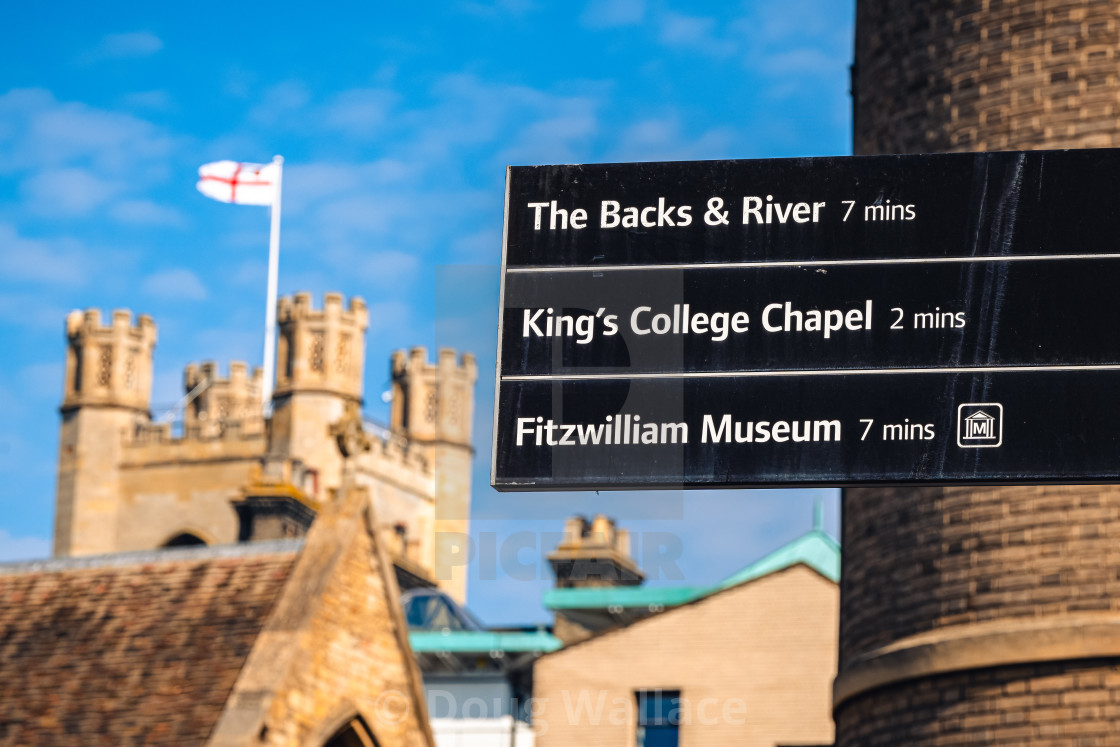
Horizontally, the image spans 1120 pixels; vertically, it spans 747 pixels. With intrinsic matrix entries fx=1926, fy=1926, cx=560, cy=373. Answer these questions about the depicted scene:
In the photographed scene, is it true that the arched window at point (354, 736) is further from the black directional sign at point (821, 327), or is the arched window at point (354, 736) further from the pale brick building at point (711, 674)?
the black directional sign at point (821, 327)

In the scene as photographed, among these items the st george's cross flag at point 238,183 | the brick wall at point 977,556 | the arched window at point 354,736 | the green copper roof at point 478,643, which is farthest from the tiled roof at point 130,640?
the st george's cross flag at point 238,183

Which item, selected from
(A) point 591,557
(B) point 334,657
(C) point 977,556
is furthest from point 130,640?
(A) point 591,557

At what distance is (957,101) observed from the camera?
15.6 metres

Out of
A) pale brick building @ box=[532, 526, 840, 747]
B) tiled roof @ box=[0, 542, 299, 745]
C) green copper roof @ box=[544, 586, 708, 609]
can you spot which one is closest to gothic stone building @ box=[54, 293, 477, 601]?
green copper roof @ box=[544, 586, 708, 609]

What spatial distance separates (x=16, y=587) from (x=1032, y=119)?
12325 millimetres

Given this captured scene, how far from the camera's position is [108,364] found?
272 ft

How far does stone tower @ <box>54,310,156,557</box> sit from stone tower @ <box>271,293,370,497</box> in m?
6.90

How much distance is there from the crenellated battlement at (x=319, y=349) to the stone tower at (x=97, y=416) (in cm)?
701

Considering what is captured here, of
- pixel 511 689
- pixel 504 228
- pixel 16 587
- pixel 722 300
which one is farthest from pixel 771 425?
pixel 511 689

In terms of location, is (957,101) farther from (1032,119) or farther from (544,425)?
(544,425)

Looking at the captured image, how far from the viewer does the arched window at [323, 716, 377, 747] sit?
1958 cm

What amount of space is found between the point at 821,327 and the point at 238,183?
2688 inches

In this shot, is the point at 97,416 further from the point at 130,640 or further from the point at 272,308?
the point at 130,640

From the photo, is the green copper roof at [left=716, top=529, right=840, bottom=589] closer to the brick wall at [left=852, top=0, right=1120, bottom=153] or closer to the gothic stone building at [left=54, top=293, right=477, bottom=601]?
the brick wall at [left=852, top=0, right=1120, bottom=153]
